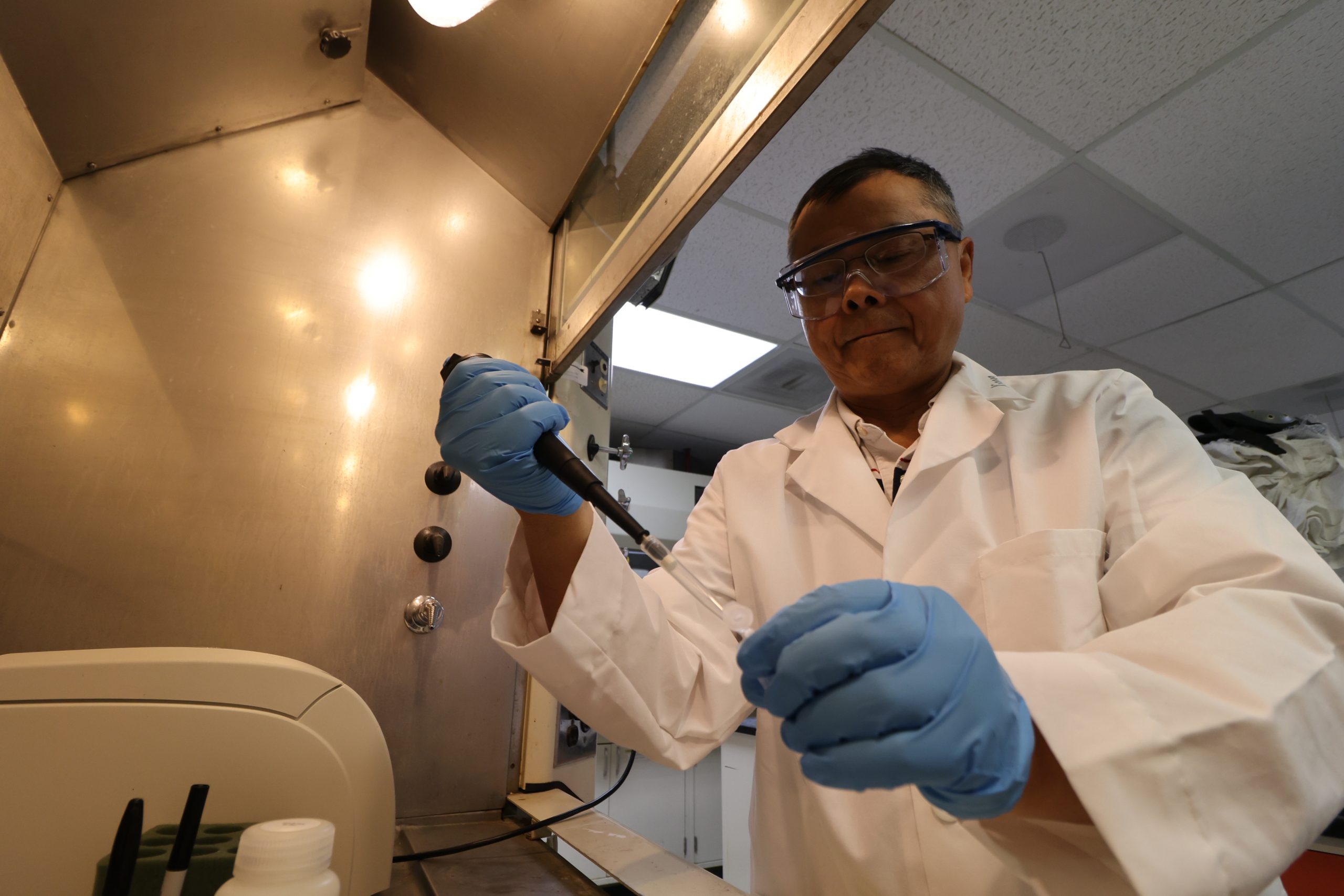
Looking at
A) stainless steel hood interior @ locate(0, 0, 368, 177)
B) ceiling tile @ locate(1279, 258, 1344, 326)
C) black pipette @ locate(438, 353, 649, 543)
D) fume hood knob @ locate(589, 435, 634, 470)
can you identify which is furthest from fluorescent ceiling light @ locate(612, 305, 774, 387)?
ceiling tile @ locate(1279, 258, 1344, 326)

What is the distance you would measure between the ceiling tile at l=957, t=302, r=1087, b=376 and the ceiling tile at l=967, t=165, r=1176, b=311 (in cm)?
14

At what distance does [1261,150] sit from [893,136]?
43.5 inches

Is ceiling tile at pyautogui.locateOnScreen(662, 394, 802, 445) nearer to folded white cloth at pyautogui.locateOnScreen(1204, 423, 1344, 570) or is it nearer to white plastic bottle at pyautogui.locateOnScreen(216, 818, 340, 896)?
folded white cloth at pyautogui.locateOnScreen(1204, 423, 1344, 570)

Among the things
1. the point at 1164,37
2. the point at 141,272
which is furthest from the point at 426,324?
the point at 1164,37

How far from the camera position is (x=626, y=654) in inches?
25.2

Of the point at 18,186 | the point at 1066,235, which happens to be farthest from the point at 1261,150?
the point at 18,186

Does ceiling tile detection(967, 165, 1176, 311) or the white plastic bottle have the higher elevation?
ceiling tile detection(967, 165, 1176, 311)

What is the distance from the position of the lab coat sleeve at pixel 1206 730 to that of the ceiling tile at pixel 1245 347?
2829mm

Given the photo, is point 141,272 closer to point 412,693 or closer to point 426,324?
point 426,324

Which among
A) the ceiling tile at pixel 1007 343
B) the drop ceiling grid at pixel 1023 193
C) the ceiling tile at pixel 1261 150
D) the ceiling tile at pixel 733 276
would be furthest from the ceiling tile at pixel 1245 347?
the ceiling tile at pixel 733 276

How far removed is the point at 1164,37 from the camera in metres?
1.37

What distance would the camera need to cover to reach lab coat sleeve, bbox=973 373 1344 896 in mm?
343

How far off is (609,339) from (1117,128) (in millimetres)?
1556

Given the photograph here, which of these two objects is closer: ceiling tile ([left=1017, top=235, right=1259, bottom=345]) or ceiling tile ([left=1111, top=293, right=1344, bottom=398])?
ceiling tile ([left=1017, top=235, right=1259, bottom=345])
